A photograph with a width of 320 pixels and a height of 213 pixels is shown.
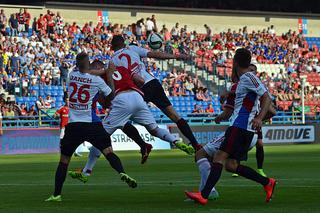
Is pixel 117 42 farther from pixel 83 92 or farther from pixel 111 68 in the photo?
pixel 83 92

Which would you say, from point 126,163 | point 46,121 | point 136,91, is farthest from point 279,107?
point 136,91

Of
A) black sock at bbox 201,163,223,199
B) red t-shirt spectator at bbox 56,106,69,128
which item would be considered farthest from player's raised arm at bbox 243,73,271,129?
red t-shirt spectator at bbox 56,106,69,128

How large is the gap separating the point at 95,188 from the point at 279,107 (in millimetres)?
32053

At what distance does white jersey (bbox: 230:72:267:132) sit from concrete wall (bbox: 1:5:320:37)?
35500mm

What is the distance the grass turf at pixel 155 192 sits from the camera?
12.4 meters

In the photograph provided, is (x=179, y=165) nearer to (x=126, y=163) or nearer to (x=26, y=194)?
(x=126, y=163)

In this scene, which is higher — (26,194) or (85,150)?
(26,194)

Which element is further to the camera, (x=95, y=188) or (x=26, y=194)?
(x=95, y=188)

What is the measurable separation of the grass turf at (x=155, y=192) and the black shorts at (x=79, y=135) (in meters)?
0.84

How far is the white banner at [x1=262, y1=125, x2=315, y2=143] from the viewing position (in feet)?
136

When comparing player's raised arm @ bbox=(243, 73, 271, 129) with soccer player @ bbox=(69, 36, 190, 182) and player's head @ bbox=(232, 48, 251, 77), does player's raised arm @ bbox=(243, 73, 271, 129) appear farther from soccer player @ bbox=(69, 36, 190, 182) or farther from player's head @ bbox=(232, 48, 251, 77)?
soccer player @ bbox=(69, 36, 190, 182)

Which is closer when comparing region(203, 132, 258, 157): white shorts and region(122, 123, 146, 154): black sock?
region(203, 132, 258, 157): white shorts

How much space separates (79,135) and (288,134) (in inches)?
1159

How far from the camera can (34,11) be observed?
48312mm
